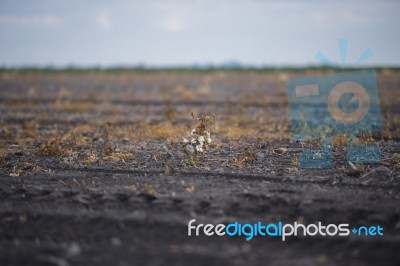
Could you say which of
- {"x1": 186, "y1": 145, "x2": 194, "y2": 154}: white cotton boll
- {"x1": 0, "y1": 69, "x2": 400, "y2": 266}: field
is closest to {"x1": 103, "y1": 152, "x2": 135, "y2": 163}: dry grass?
{"x1": 0, "y1": 69, "x2": 400, "y2": 266}: field

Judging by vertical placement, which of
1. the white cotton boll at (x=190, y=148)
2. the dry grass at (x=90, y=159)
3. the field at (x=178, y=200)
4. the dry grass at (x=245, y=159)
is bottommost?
the field at (x=178, y=200)

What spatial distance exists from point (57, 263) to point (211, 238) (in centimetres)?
169

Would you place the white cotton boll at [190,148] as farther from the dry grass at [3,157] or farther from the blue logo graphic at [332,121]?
the dry grass at [3,157]

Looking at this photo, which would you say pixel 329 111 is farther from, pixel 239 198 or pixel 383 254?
pixel 383 254

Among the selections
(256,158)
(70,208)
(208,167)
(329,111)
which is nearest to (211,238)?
(70,208)

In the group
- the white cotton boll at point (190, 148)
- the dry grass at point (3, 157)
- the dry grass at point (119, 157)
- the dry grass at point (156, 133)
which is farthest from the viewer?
the dry grass at point (156, 133)

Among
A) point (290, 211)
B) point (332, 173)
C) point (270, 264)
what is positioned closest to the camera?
point (270, 264)

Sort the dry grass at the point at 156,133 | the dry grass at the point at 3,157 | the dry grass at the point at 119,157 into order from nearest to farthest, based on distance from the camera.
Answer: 1. the dry grass at the point at 3,157
2. the dry grass at the point at 119,157
3. the dry grass at the point at 156,133

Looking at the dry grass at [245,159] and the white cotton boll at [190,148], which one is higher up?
the white cotton boll at [190,148]

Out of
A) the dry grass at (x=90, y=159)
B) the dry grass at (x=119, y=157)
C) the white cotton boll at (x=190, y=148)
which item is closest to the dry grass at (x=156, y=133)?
the dry grass at (x=119, y=157)

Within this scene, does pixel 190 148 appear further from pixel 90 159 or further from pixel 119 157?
pixel 90 159

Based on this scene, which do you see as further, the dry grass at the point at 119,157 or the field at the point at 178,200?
the dry grass at the point at 119,157

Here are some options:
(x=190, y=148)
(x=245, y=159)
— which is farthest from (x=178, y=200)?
(x=245, y=159)

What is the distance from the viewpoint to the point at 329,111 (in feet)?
57.7
